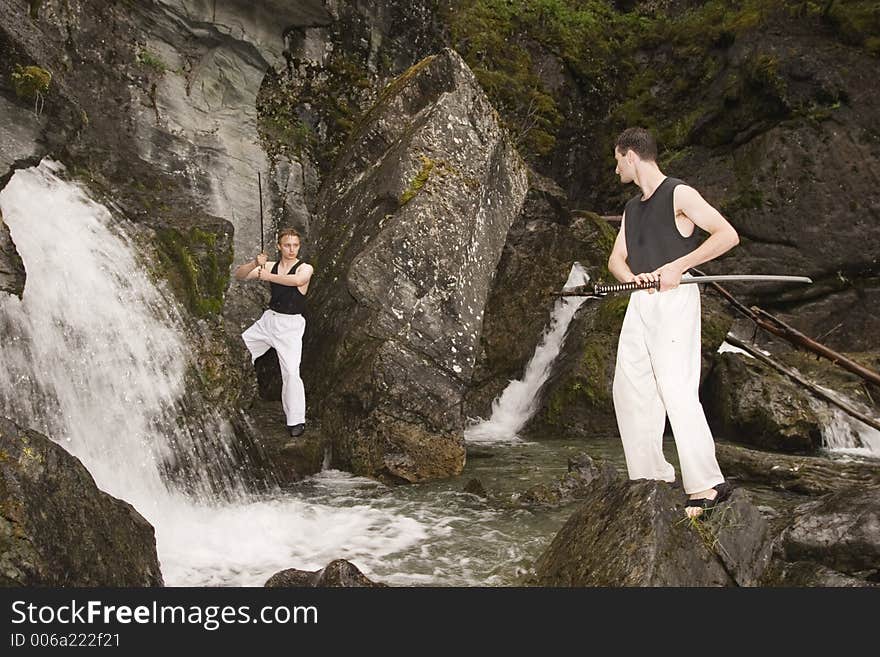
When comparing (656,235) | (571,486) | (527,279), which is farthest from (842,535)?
(527,279)

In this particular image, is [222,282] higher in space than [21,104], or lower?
lower

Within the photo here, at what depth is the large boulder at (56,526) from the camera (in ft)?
12.8

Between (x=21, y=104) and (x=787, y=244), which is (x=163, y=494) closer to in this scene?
(x=21, y=104)

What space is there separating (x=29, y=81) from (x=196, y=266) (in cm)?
255

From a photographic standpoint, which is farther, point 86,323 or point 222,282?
point 222,282

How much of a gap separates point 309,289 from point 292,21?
474 cm

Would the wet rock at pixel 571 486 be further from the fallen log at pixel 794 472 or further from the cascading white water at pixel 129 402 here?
the fallen log at pixel 794 472

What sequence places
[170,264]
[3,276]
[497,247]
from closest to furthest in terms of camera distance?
[3,276]
[170,264]
[497,247]

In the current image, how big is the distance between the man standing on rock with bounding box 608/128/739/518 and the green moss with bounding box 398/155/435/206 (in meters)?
4.34

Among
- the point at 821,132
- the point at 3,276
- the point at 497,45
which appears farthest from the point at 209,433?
the point at 821,132

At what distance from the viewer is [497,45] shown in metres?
15.3

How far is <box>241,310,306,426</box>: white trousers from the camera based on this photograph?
27.8 ft

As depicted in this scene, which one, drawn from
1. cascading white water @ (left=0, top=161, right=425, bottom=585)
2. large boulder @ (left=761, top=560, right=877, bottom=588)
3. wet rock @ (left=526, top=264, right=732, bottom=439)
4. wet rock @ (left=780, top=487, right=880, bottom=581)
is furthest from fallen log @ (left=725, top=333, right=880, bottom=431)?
cascading white water @ (left=0, top=161, right=425, bottom=585)

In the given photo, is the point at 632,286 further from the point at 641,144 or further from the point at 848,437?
the point at 848,437
